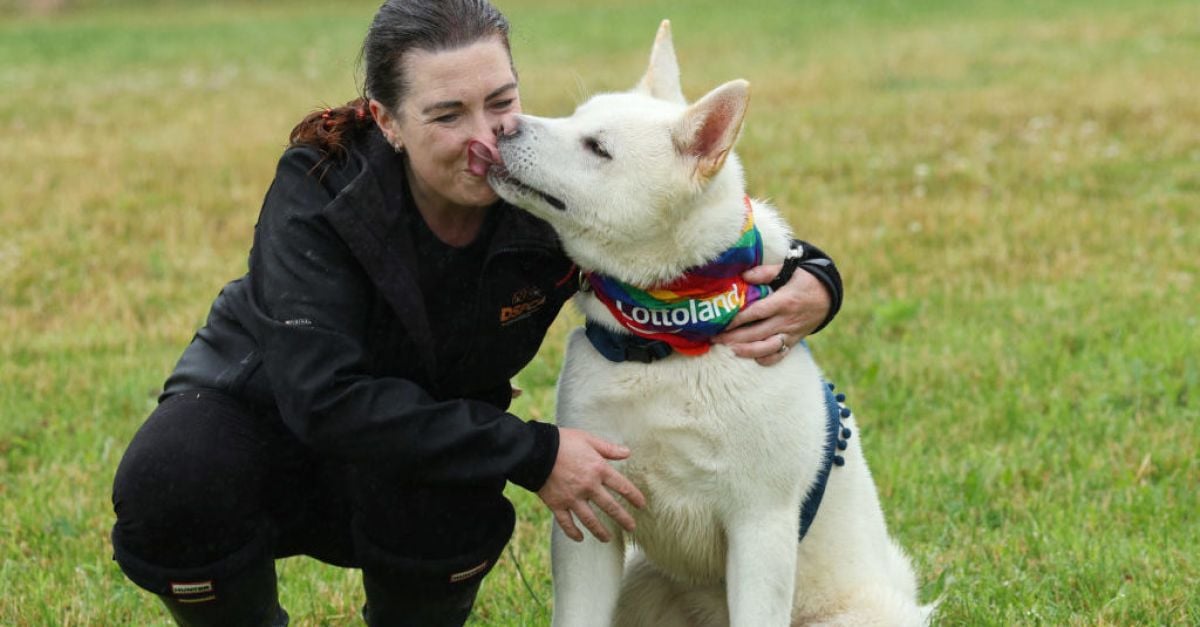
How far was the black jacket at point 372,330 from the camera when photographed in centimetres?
297

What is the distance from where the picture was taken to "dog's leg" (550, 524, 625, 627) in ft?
10.5

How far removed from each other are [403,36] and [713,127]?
2.22ft

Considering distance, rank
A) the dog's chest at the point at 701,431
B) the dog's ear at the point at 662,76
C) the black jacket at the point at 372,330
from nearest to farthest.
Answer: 1. the black jacket at the point at 372,330
2. the dog's chest at the point at 701,431
3. the dog's ear at the point at 662,76

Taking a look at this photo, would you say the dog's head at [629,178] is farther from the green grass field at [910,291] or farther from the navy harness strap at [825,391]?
the green grass field at [910,291]

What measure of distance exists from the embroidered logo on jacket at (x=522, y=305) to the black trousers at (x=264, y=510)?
376 mm

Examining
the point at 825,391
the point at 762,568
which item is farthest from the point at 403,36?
the point at 762,568

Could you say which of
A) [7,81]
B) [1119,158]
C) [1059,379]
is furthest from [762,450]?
[7,81]

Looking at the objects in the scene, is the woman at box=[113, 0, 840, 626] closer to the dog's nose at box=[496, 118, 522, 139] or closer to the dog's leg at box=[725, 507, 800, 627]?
the dog's nose at box=[496, 118, 522, 139]

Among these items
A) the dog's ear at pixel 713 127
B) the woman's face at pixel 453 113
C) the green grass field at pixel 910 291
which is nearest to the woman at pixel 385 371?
the woman's face at pixel 453 113

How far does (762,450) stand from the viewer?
10.1 ft

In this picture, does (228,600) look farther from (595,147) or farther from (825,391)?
(825,391)

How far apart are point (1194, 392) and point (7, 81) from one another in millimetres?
13196

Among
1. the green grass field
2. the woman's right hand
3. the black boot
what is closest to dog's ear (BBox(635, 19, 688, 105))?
the green grass field

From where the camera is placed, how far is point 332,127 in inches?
132
